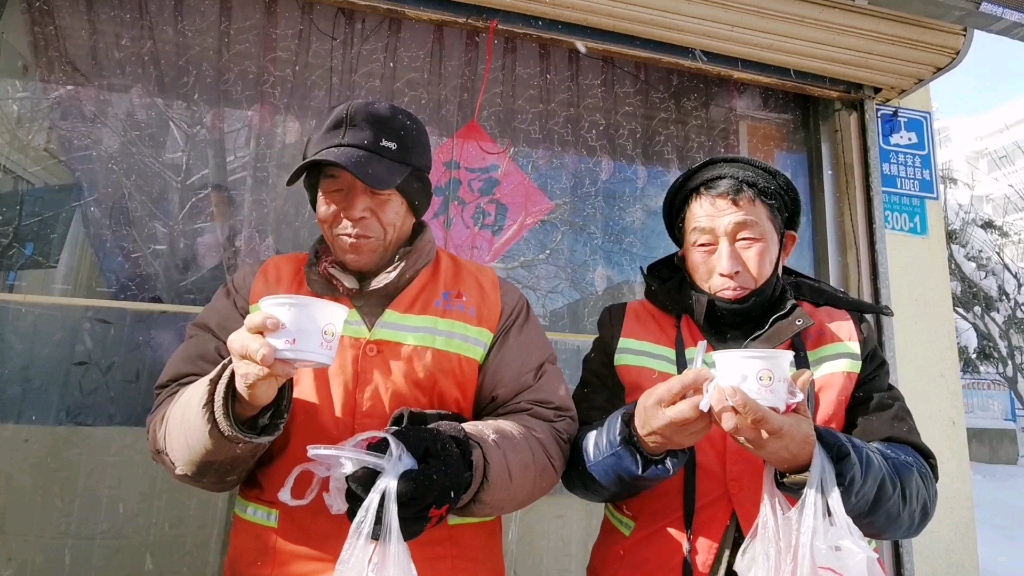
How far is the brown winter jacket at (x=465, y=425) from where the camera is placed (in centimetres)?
131

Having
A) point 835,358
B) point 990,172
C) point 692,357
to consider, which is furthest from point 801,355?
point 990,172

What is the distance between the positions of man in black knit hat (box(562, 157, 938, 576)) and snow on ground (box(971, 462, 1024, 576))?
5568mm

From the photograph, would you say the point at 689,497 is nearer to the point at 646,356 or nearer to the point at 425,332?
the point at 646,356

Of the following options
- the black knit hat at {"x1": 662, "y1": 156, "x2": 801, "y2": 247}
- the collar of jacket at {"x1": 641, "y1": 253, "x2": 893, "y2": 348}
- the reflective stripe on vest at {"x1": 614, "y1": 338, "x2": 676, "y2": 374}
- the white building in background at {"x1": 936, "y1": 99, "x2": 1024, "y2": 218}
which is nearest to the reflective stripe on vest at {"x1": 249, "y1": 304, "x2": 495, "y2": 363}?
the reflective stripe on vest at {"x1": 614, "y1": 338, "x2": 676, "y2": 374}

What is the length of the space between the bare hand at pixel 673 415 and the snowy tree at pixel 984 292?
1433 centimetres

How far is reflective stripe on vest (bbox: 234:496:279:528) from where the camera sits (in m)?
1.45

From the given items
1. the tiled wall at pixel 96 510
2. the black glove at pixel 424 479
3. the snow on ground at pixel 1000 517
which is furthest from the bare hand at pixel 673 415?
the snow on ground at pixel 1000 517

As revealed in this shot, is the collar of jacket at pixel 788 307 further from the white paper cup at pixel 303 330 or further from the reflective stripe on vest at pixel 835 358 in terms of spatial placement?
the white paper cup at pixel 303 330

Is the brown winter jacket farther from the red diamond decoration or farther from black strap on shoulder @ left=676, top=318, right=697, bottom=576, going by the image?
the red diamond decoration

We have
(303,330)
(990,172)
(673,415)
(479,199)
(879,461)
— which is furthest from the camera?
(990,172)

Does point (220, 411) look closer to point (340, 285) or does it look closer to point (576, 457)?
point (340, 285)

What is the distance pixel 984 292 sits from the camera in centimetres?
1305

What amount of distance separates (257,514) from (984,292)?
609 inches

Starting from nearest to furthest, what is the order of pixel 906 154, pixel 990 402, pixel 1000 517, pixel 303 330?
pixel 303 330, pixel 906 154, pixel 1000 517, pixel 990 402
